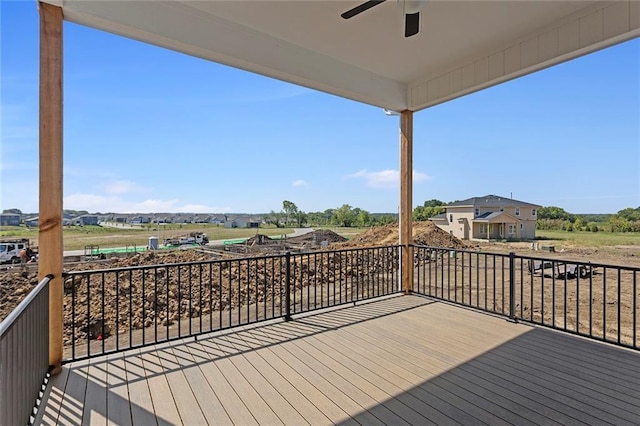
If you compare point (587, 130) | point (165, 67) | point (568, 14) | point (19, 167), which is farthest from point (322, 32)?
point (165, 67)

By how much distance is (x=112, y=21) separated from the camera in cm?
255

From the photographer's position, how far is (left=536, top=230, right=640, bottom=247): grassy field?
3.69 meters

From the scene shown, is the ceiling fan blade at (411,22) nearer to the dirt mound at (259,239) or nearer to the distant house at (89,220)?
the distant house at (89,220)

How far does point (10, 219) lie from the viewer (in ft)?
Result: 6.38

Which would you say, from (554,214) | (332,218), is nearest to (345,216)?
(332,218)

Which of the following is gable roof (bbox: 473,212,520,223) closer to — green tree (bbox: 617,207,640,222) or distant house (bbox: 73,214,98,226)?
green tree (bbox: 617,207,640,222)

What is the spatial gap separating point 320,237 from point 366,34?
4248mm

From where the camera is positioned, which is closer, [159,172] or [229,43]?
[229,43]

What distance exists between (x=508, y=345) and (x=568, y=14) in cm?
309

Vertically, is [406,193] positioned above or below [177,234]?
above

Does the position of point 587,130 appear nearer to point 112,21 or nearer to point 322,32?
point 322,32

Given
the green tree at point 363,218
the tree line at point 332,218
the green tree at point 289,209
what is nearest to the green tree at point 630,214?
the tree line at point 332,218

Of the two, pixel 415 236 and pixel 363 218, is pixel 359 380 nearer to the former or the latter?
pixel 363 218

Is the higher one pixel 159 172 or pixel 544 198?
pixel 159 172
